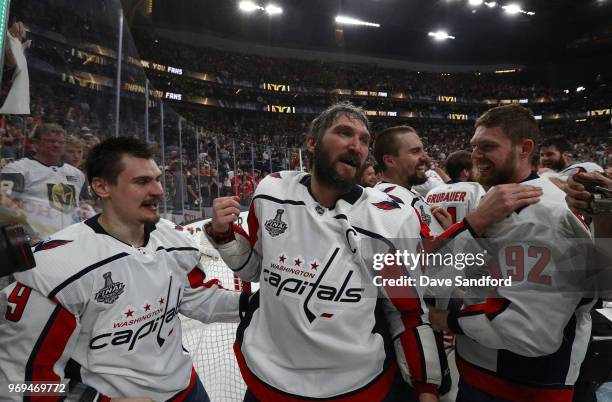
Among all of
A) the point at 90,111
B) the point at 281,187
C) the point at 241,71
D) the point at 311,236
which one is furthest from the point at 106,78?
the point at 241,71

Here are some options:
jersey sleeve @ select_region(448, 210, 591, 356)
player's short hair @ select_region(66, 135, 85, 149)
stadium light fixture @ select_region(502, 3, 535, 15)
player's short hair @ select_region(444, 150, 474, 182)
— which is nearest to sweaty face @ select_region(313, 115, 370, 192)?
jersey sleeve @ select_region(448, 210, 591, 356)

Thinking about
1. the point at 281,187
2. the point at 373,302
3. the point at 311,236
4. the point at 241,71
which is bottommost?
the point at 373,302

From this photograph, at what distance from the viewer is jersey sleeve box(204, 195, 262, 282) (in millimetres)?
1603

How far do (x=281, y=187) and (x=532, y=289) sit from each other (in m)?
1.03

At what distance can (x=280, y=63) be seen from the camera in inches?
1187

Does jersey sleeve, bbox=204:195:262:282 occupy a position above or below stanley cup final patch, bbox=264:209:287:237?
below

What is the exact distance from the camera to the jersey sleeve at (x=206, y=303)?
182 cm

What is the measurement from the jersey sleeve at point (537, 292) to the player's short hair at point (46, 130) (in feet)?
10.5

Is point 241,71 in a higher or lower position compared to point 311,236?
higher

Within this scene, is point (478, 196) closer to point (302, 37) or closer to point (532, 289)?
point (532, 289)

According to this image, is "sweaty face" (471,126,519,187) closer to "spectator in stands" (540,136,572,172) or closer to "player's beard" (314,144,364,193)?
"player's beard" (314,144,364,193)

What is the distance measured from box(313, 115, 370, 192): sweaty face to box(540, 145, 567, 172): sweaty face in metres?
4.04

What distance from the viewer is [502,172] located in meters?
1.63

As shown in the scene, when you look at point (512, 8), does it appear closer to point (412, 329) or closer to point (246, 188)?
point (246, 188)
